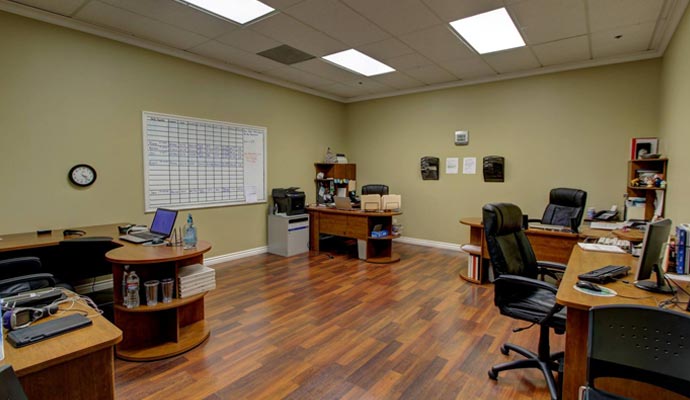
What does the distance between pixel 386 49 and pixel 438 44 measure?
0.62 metres

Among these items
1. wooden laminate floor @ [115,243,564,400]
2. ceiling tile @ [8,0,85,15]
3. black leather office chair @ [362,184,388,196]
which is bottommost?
wooden laminate floor @ [115,243,564,400]

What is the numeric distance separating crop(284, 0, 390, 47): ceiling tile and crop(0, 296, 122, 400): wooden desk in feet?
9.77

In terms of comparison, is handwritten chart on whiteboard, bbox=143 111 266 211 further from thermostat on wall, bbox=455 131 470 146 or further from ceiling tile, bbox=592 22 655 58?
ceiling tile, bbox=592 22 655 58

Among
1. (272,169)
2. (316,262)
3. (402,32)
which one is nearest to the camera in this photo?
(402,32)

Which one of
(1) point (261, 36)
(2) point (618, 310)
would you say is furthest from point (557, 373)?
(1) point (261, 36)

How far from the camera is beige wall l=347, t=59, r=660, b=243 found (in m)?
4.55

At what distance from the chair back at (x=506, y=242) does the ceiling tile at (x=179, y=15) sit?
3.17m

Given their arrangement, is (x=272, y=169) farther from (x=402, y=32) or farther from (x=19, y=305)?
(x=19, y=305)

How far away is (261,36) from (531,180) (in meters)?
4.28

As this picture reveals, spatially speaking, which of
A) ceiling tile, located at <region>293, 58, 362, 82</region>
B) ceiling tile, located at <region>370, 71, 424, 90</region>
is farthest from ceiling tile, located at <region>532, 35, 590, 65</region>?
ceiling tile, located at <region>293, 58, 362, 82</region>

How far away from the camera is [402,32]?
3748 mm

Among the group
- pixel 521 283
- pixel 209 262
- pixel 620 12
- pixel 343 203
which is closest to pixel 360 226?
pixel 343 203

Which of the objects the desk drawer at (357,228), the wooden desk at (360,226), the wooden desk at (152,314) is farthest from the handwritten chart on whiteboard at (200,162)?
the wooden desk at (152,314)

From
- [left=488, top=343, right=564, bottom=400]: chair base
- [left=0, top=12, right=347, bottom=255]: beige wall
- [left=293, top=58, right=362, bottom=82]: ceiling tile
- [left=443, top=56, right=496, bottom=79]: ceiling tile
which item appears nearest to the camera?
[left=488, top=343, right=564, bottom=400]: chair base
